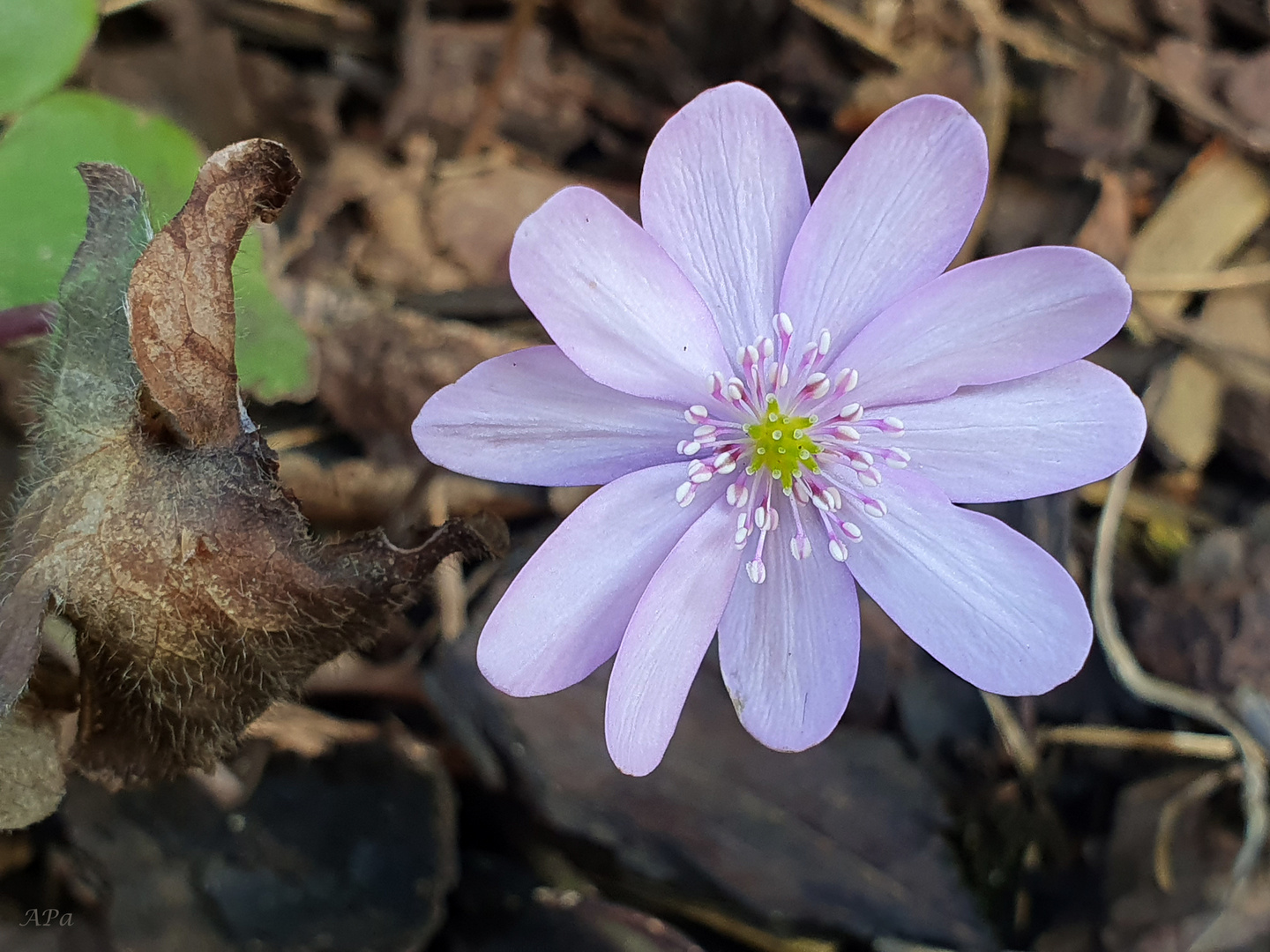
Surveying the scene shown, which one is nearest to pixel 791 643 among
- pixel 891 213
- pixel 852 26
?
pixel 891 213

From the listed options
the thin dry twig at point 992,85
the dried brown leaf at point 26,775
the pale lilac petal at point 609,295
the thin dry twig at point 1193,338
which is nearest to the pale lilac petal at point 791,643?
the pale lilac petal at point 609,295

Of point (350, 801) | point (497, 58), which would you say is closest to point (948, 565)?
point (350, 801)

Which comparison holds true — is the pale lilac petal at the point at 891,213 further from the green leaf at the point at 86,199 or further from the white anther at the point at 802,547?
the green leaf at the point at 86,199

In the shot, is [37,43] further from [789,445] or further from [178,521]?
[789,445]

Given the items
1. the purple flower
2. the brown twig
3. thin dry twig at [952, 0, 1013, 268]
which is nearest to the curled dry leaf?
the purple flower

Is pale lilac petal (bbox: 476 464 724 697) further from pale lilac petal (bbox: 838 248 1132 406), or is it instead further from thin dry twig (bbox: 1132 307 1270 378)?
thin dry twig (bbox: 1132 307 1270 378)

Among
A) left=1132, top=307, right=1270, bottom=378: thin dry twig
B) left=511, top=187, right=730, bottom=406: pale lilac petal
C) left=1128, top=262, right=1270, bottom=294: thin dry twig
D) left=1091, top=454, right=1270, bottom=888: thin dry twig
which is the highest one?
left=511, top=187, right=730, bottom=406: pale lilac petal
